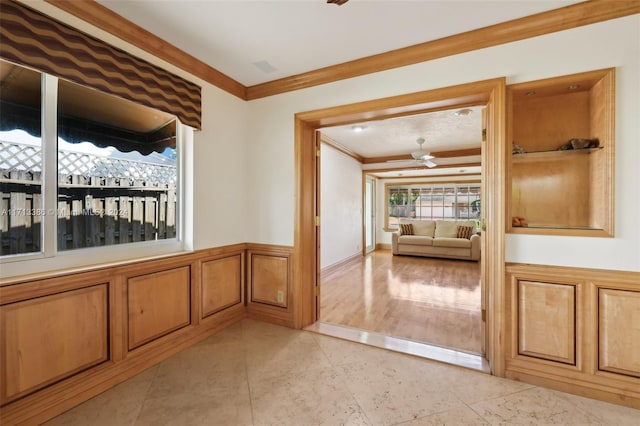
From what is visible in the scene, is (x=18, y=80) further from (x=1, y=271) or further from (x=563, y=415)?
(x=563, y=415)

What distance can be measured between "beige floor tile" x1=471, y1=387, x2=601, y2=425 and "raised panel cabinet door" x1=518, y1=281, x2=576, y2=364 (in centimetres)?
27

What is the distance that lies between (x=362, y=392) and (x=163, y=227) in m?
2.11

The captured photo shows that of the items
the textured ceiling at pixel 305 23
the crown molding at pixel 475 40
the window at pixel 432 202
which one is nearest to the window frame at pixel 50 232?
the textured ceiling at pixel 305 23

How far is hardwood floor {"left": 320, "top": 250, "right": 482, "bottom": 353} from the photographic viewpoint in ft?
9.18

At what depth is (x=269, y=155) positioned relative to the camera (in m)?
3.01

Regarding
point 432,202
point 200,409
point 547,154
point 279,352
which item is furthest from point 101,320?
point 432,202

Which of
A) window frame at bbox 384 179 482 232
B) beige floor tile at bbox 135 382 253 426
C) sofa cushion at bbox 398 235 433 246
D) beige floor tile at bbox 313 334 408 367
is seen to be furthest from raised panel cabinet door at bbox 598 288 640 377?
window frame at bbox 384 179 482 232

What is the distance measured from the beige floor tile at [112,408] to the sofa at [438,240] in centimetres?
642

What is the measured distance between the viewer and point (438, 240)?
693cm

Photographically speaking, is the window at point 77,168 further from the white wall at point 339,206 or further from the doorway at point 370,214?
the doorway at point 370,214

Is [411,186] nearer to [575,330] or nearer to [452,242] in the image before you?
[452,242]

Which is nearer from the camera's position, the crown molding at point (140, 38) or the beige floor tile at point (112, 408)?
the beige floor tile at point (112, 408)

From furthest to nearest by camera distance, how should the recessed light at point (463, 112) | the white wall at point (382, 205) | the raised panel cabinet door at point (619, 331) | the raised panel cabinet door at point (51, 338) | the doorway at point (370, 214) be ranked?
1. the white wall at point (382, 205)
2. the doorway at point (370, 214)
3. the recessed light at point (463, 112)
4. the raised panel cabinet door at point (619, 331)
5. the raised panel cabinet door at point (51, 338)

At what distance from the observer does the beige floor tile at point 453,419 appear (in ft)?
5.22
